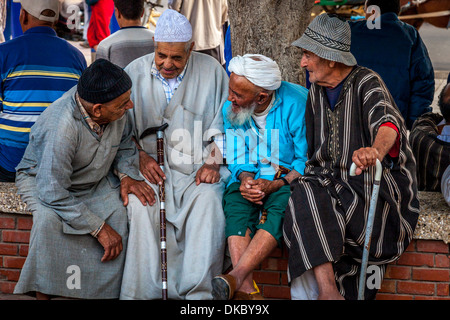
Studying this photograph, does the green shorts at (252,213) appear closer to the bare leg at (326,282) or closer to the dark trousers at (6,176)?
the bare leg at (326,282)

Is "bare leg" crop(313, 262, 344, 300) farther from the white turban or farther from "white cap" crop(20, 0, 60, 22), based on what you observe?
"white cap" crop(20, 0, 60, 22)

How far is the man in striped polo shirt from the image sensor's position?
16.7 feet

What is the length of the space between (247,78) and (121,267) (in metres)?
1.48

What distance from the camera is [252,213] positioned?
4.40 meters

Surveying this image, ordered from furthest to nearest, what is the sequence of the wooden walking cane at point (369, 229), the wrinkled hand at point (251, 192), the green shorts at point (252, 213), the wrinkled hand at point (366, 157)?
1. the wrinkled hand at point (251, 192)
2. the green shorts at point (252, 213)
3. the wooden walking cane at point (369, 229)
4. the wrinkled hand at point (366, 157)

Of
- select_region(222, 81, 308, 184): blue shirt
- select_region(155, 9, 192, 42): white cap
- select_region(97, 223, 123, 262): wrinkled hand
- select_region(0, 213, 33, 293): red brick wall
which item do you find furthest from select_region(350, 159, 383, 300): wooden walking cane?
select_region(0, 213, 33, 293): red brick wall

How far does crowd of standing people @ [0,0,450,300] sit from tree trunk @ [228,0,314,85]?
1.72 feet

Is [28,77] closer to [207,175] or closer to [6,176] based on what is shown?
[6,176]

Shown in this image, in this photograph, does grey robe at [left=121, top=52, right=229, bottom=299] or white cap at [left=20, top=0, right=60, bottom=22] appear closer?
grey robe at [left=121, top=52, right=229, bottom=299]

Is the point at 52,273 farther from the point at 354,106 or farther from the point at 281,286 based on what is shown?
the point at 354,106

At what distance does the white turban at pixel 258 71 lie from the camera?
14.7 ft

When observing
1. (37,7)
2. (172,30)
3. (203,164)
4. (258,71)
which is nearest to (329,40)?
(258,71)

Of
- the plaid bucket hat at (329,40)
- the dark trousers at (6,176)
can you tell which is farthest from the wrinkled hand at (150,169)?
the plaid bucket hat at (329,40)

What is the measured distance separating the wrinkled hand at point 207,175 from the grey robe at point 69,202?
16.8 inches
